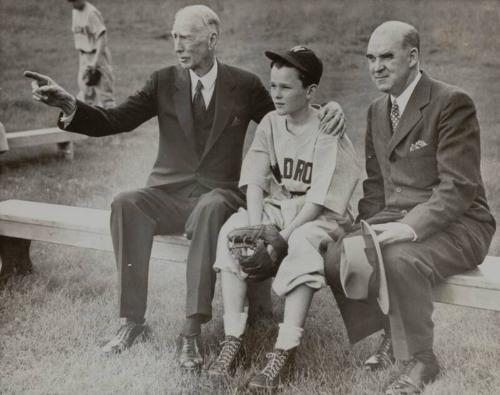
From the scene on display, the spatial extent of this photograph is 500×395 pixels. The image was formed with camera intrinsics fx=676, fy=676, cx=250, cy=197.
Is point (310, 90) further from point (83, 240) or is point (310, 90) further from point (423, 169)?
point (83, 240)

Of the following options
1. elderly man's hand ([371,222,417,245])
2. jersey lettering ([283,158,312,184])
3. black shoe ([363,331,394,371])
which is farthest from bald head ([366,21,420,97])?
black shoe ([363,331,394,371])

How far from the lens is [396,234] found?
2859 millimetres

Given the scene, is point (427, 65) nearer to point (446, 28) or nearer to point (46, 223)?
point (446, 28)

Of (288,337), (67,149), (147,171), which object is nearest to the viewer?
(288,337)

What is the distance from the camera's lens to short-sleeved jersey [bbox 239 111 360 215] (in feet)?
10.5

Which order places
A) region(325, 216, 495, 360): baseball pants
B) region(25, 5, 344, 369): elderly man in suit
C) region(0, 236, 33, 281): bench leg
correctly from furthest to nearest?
region(0, 236, 33, 281): bench leg < region(25, 5, 344, 369): elderly man in suit < region(325, 216, 495, 360): baseball pants

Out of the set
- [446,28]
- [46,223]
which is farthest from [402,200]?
[446,28]

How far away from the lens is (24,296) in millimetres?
3939

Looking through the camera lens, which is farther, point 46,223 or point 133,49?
point 133,49

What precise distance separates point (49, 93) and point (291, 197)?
1.32m

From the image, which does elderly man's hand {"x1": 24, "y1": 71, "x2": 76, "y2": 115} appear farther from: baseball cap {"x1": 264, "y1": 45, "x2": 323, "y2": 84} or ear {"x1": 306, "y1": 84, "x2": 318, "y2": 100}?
ear {"x1": 306, "y1": 84, "x2": 318, "y2": 100}

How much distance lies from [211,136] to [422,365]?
5.37 ft

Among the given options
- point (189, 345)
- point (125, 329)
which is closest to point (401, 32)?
point (189, 345)

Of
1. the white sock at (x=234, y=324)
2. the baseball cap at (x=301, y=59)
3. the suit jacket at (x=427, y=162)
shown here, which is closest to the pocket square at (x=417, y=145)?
the suit jacket at (x=427, y=162)
